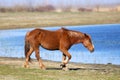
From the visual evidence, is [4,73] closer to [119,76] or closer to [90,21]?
[119,76]

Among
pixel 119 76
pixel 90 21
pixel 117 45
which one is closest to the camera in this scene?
pixel 119 76

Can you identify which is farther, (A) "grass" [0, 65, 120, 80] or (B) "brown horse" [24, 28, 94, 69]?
(B) "brown horse" [24, 28, 94, 69]

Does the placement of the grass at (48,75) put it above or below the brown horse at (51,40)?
below

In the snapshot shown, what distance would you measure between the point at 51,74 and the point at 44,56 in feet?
34.3

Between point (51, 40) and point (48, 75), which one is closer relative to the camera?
point (48, 75)

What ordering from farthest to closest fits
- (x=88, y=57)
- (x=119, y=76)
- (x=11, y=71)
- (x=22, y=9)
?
(x=22, y=9)
(x=88, y=57)
(x=11, y=71)
(x=119, y=76)

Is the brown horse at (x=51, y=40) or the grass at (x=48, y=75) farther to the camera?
the brown horse at (x=51, y=40)

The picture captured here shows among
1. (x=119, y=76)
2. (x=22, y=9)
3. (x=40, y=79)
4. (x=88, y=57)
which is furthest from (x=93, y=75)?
(x=22, y=9)

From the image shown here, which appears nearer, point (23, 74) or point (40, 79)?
point (40, 79)

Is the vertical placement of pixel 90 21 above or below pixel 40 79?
below

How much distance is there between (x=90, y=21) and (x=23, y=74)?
169ft

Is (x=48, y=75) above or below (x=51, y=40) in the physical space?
below

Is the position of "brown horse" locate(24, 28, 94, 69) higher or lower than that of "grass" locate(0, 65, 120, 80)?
higher

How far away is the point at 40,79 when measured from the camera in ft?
47.9
